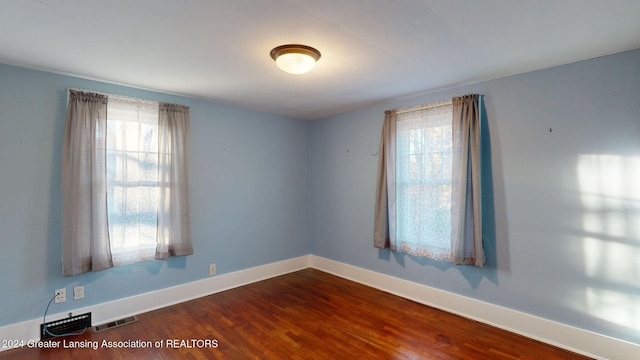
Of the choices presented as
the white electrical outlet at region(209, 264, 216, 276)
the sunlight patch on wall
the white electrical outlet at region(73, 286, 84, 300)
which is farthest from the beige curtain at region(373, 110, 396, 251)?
the white electrical outlet at region(73, 286, 84, 300)

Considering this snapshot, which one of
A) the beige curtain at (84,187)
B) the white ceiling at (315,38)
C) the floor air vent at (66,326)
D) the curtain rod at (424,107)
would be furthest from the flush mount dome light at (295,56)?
the floor air vent at (66,326)

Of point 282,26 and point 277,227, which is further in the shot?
point 277,227

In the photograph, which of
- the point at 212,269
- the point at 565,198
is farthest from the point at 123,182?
the point at 565,198

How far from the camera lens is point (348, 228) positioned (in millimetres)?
4324

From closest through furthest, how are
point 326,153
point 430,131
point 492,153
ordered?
point 492,153, point 430,131, point 326,153

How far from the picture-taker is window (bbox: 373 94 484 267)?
2.96m

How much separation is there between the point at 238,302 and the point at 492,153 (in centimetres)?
322

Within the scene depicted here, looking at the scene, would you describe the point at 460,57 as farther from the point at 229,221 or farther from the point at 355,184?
the point at 229,221

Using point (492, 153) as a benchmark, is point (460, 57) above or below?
above

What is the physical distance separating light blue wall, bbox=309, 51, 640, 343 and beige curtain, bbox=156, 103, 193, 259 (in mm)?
2894

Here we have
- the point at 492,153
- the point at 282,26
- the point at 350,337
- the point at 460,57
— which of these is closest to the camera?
the point at 282,26

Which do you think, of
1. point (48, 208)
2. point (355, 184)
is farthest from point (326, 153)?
point (48, 208)

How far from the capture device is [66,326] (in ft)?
8.88

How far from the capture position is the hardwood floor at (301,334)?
2402mm
